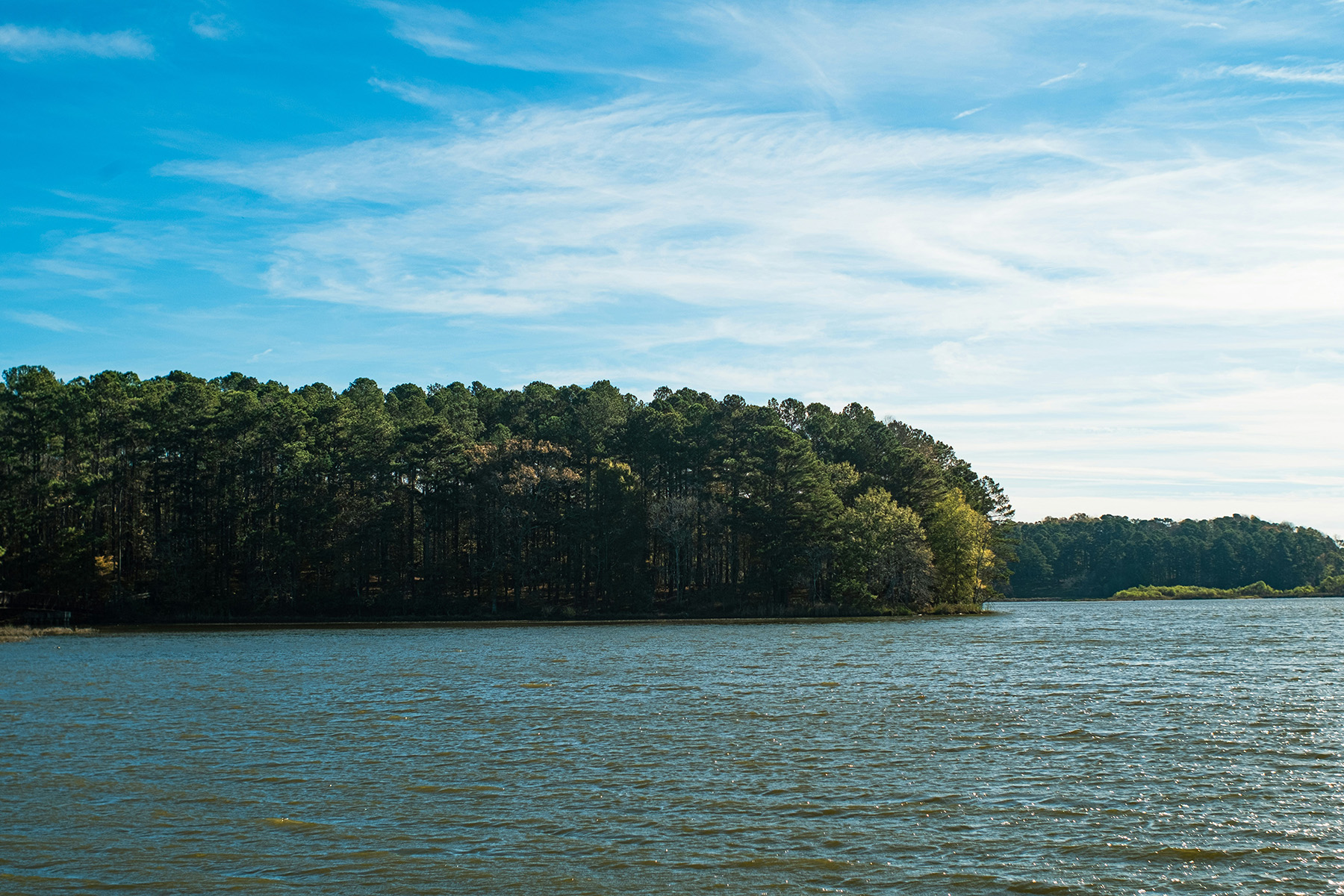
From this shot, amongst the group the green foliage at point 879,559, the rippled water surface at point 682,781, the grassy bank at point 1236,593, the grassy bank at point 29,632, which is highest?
the green foliage at point 879,559

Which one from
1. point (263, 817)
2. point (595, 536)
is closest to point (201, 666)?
point (263, 817)

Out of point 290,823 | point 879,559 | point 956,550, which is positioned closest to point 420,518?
point 879,559

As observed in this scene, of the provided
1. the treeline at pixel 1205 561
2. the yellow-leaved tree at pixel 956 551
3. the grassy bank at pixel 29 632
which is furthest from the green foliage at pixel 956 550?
the treeline at pixel 1205 561

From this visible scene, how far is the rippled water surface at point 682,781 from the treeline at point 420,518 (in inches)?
2102

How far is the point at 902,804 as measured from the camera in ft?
50.1

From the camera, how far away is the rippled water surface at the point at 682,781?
39.9 ft

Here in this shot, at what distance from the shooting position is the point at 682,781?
1720 cm

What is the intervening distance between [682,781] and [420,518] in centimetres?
8786

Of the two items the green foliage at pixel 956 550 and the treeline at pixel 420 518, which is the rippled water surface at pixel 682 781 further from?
the green foliage at pixel 956 550

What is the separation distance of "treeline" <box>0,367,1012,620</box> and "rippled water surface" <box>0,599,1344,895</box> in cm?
5338

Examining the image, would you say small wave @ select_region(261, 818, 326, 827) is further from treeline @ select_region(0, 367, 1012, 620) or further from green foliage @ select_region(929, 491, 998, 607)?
green foliage @ select_region(929, 491, 998, 607)

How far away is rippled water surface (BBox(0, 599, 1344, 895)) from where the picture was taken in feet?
39.9

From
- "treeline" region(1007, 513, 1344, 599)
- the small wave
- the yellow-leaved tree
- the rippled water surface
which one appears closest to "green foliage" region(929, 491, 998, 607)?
the yellow-leaved tree

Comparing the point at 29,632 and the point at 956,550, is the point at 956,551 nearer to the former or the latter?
the point at 956,550
